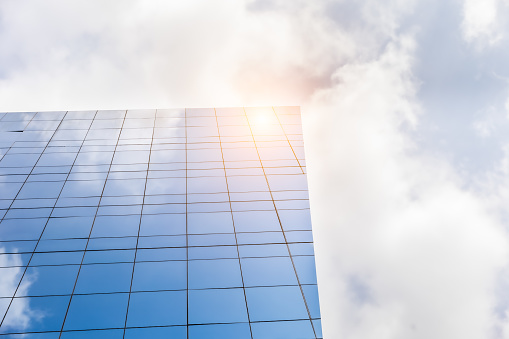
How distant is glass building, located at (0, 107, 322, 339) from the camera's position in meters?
11.2

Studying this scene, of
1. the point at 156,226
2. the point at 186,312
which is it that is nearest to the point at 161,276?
the point at 186,312

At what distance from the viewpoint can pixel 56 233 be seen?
43.6 feet

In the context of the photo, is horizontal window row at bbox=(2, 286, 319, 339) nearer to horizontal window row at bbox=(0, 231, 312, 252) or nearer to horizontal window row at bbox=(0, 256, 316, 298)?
horizontal window row at bbox=(0, 256, 316, 298)

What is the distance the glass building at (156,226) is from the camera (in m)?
11.2

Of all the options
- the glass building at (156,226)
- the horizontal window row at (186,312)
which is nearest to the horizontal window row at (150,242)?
the glass building at (156,226)

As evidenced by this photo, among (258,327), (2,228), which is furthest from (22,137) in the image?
(258,327)

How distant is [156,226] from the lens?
44.3ft

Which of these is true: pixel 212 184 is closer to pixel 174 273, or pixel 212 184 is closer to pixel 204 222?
pixel 204 222

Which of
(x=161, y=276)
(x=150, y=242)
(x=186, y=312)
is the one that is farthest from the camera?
(x=150, y=242)

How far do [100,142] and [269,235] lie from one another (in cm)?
740

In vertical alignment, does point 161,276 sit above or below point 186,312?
above

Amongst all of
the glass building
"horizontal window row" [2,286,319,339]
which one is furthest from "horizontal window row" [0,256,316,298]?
"horizontal window row" [2,286,319,339]

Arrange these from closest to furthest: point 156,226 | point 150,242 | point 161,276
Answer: point 161,276 → point 150,242 → point 156,226

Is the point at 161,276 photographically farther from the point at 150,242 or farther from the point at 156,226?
the point at 156,226
